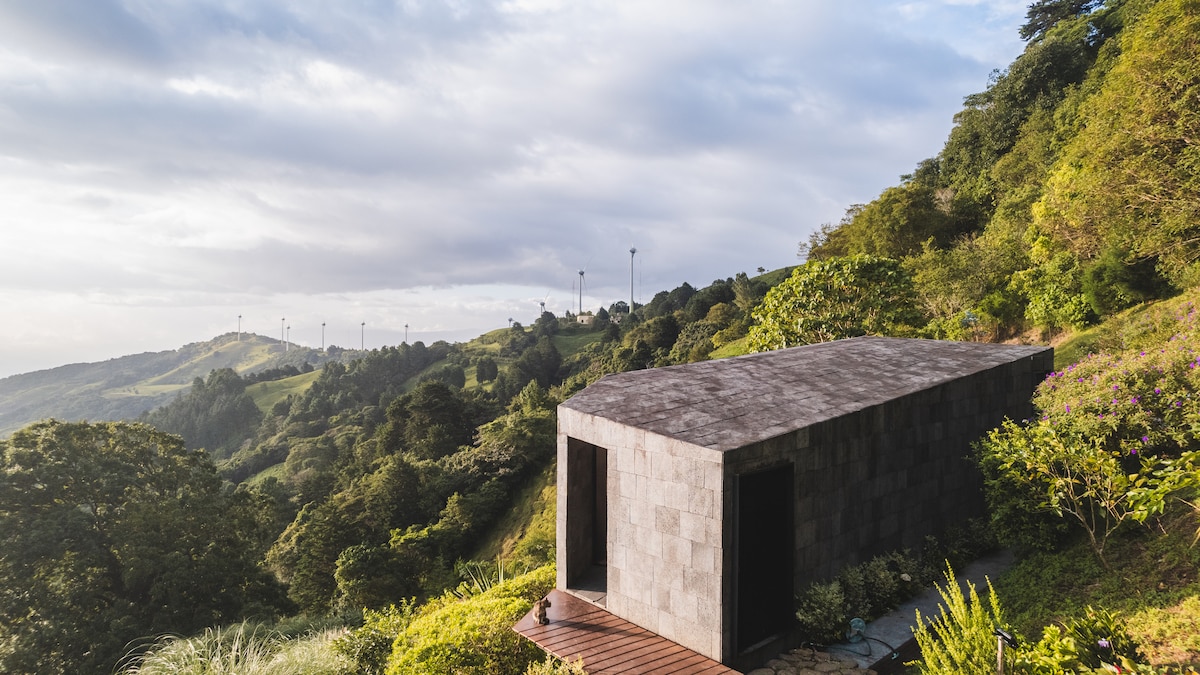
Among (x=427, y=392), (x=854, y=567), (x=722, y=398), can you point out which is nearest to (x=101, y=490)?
(x=722, y=398)

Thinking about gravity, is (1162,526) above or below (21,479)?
above

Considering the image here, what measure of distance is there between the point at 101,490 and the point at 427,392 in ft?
97.4

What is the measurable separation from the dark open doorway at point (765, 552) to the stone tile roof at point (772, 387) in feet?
2.95

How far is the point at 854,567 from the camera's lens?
973 centimetres

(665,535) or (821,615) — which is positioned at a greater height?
(665,535)

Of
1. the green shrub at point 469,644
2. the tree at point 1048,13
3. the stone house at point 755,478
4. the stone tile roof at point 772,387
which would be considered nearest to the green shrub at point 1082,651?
the stone house at point 755,478

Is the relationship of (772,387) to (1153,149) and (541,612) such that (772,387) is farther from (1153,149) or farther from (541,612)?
(1153,149)

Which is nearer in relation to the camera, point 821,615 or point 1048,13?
point 821,615

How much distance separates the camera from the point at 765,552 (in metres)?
9.10

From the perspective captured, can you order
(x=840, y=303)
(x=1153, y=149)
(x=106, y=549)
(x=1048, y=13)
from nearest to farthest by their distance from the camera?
(x=1153, y=149), (x=840, y=303), (x=106, y=549), (x=1048, y=13)

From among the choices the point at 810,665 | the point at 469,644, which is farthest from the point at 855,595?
the point at 469,644

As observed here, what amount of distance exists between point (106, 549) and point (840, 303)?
1108 inches

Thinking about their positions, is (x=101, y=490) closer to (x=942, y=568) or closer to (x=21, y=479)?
(x=21, y=479)

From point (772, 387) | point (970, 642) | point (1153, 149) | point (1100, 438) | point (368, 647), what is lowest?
point (368, 647)
